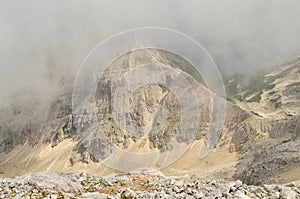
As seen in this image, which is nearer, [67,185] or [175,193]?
[175,193]

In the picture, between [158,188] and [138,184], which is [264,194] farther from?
[138,184]

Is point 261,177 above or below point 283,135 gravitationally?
below

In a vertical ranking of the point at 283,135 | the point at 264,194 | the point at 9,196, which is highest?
the point at 283,135

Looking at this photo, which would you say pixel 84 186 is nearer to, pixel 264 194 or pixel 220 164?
pixel 264 194

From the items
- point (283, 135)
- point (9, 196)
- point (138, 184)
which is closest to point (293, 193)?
point (138, 184)

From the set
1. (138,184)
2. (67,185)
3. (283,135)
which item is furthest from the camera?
(283,135)

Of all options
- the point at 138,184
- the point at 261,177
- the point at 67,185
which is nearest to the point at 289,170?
the point at 261,177

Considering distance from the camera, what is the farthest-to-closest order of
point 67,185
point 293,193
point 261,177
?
point 261,177 < point 67,185 < point 293,193
